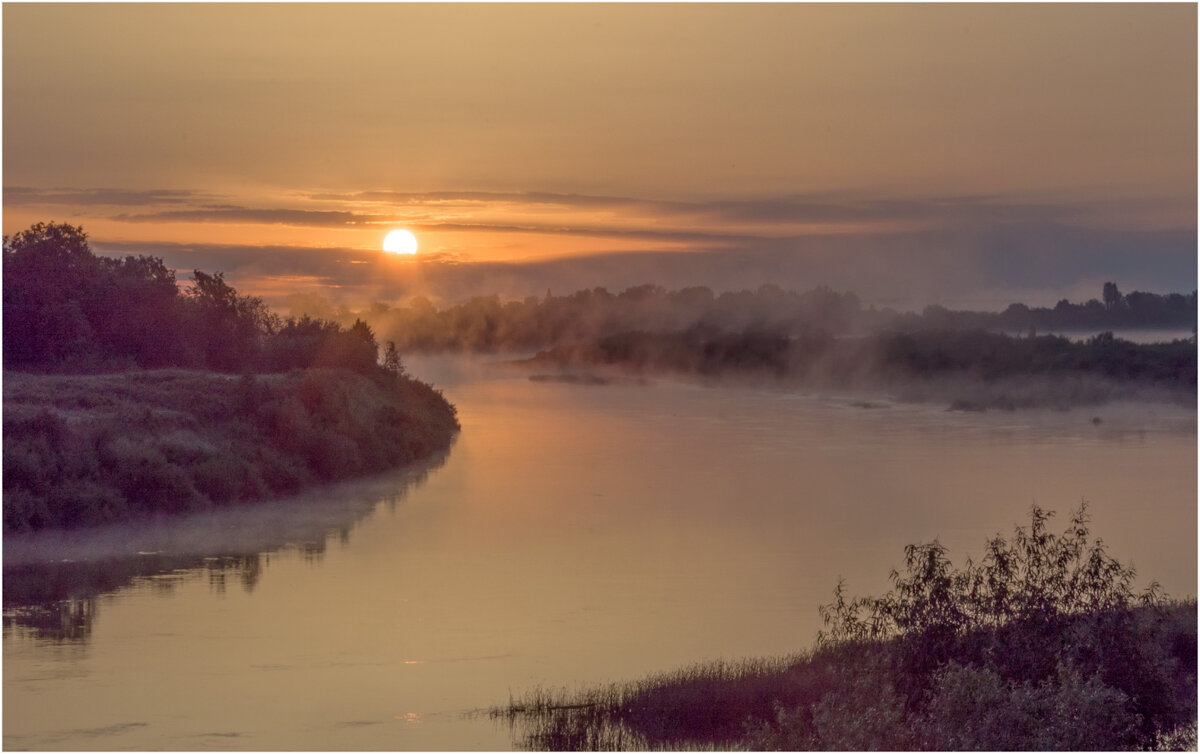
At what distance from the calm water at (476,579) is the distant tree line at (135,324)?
6826 mm

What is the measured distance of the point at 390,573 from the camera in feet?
56.7

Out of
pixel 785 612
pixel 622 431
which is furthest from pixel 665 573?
pixel 622 431

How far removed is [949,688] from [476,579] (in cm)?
873

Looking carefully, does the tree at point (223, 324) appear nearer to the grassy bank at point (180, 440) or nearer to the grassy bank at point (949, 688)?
the grassy bank at point (180, 440)

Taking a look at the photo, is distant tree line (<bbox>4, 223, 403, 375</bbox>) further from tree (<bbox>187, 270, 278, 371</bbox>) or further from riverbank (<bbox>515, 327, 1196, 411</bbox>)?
riverbank (<bbox>515, 327, 1196, 411</bbox>)

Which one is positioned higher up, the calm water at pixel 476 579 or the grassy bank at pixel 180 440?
the grassy bank at pixel 180 440

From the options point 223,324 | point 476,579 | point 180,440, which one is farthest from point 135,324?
point 476,579

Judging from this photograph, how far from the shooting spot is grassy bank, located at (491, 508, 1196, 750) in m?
8.49

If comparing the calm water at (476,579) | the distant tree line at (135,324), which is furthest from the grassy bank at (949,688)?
the distant tree line at (135,324)

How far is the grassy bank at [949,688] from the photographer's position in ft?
27.9

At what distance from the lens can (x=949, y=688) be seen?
881cm

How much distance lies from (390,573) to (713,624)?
4995 mm

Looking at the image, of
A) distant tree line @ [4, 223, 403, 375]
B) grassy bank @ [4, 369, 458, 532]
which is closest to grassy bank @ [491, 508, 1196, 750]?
grassy bank @ [4, 369, 458, 532]

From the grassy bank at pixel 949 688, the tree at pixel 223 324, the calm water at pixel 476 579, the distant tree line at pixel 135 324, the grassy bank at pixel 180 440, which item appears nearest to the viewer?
the grassy bank at pixel 949 688
